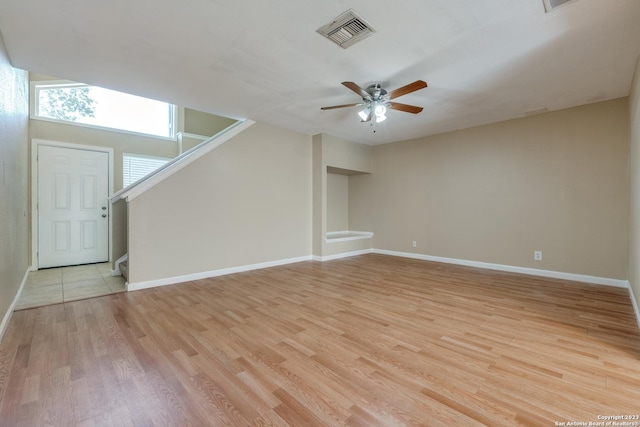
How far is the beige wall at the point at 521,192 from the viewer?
147 inches

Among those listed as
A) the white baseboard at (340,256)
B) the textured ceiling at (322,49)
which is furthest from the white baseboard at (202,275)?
the textured ceiling at (322,49)

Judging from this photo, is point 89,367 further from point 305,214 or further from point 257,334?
point 305,214

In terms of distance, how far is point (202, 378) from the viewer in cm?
168

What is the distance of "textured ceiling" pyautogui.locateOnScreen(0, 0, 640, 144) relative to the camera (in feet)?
6.79

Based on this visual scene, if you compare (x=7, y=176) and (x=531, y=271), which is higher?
(x=7, y=176)

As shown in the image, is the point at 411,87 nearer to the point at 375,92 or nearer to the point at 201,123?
the point at 375,92

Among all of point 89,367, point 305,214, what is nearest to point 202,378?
point 89,367

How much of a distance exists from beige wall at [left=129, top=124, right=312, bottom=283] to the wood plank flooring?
728mm

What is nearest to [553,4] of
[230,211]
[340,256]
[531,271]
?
[531,271]

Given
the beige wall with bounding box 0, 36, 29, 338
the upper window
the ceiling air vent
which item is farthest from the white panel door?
the ceiling air vent

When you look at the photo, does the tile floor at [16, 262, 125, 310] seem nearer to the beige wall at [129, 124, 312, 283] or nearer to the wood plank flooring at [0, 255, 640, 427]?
the wood plank flooring at [0, 255, 640, 427]

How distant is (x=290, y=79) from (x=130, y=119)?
439 centimetres

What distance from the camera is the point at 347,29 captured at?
2.28m

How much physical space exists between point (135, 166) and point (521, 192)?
23.8ft
